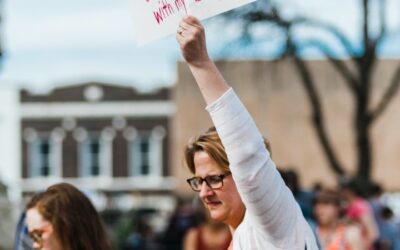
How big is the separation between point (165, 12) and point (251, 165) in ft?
1.69

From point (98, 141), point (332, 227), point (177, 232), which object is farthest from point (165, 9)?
point (98, 141)

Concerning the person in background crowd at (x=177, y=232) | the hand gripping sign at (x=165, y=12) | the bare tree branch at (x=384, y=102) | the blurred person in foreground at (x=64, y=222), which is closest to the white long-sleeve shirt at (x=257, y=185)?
the hand gripping sign at (x=165, y=12)

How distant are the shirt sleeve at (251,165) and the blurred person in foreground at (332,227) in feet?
15.8

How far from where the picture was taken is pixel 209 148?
384cm

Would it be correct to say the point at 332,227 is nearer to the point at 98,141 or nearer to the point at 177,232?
the point at 177,232

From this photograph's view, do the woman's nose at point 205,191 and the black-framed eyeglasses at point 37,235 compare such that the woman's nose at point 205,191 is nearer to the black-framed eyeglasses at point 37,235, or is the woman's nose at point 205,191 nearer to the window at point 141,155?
the black-framed eyeglasses at point 37,235

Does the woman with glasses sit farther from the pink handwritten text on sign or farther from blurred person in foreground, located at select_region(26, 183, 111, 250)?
blurred person in foreground, located at select_region(26, 183, 111, 250)

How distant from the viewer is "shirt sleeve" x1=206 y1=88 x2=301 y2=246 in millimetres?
3123

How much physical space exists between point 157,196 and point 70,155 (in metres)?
3.85

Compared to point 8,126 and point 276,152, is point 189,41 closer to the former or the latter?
point 276,152

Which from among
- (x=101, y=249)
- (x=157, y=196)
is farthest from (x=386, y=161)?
(x=101, y=249)

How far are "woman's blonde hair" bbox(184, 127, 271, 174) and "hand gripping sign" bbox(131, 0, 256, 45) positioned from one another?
0.52m

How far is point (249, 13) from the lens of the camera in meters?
19.3

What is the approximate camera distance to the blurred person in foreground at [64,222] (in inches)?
173
